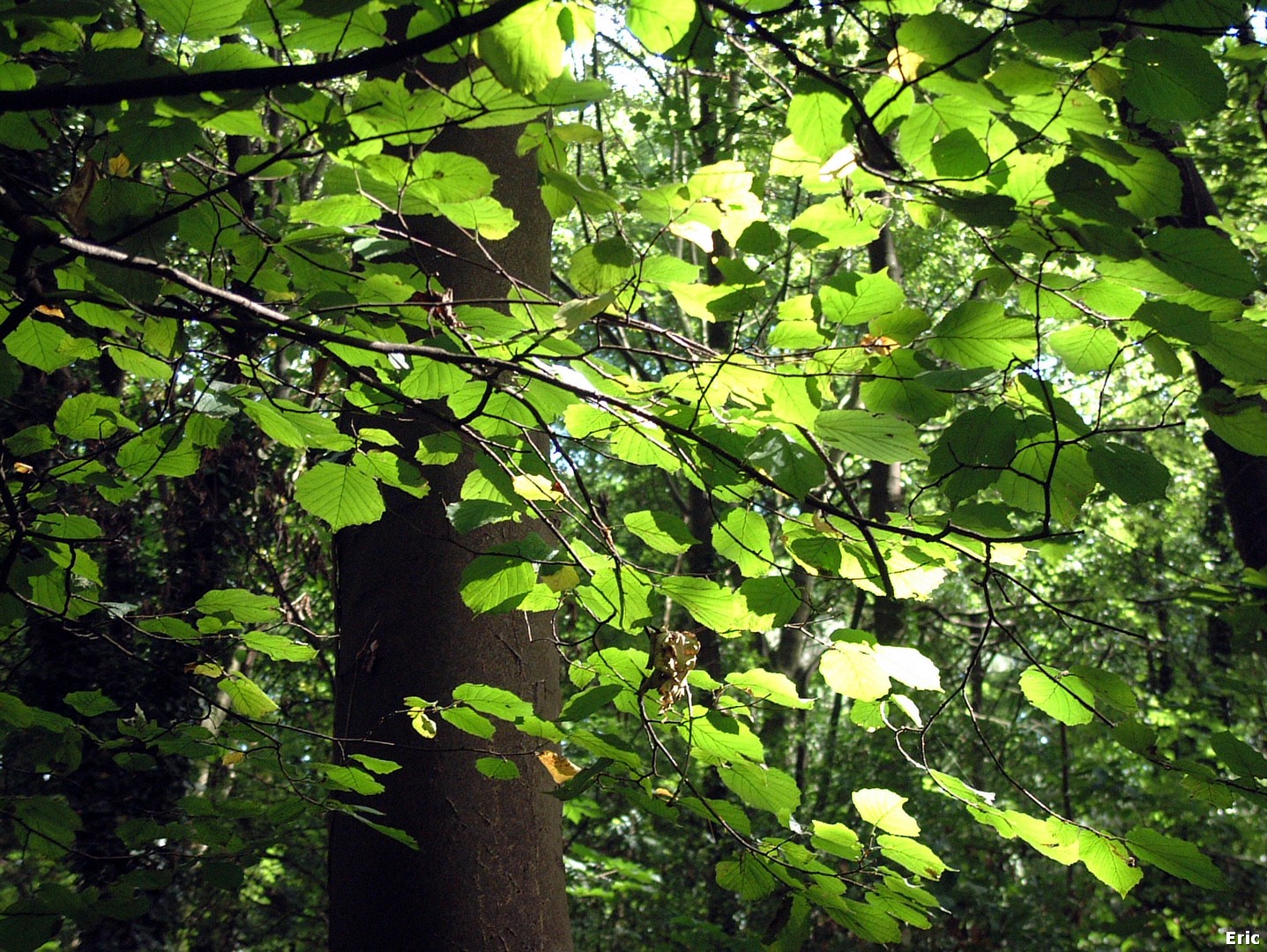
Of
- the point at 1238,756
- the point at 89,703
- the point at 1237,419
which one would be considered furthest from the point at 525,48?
the point at 89,703

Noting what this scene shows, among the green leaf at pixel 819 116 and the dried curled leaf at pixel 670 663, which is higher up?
the green leaf at pixel 819 116

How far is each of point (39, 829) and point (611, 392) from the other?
4.57 ft

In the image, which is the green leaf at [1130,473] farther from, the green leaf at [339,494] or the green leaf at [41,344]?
the green leaf at [41,344]

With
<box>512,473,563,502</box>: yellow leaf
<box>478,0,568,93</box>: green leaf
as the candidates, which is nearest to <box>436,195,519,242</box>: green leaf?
<box>478,0,568,93</box>: green leaf

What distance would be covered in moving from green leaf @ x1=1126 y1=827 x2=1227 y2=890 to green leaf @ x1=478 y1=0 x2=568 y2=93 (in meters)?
1.12

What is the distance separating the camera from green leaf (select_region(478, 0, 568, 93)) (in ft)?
2.29

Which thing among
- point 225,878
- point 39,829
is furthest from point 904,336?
point 39,829

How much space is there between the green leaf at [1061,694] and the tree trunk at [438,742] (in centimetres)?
75

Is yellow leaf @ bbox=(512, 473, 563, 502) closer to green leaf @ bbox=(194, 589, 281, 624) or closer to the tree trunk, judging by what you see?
the tree trunk

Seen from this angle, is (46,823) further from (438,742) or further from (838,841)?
(838,841)

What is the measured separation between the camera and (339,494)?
1229mm

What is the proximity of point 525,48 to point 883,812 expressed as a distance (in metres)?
1.13

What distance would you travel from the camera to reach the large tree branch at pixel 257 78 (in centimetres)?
60

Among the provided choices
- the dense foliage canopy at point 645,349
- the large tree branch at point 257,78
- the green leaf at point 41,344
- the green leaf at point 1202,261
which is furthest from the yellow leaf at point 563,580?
the green leaf at point 41,344
